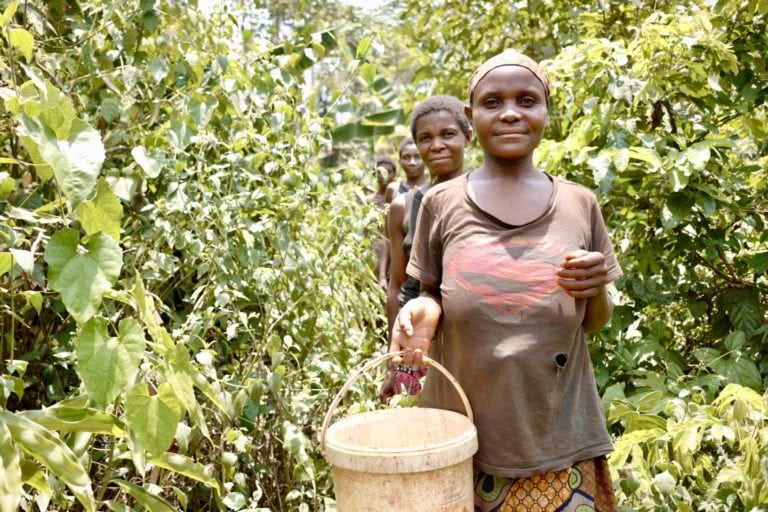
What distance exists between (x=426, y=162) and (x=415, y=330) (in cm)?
141

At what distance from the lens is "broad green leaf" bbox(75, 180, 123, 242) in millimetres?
1184

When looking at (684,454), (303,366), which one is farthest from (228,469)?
(684,454)

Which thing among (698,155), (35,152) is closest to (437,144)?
(698,155)

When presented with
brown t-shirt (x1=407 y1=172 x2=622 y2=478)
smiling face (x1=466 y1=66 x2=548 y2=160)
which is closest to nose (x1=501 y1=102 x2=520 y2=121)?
smiling face (x1=466 y1=66 x2=548 y2=160)

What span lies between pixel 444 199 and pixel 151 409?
2.57 ft

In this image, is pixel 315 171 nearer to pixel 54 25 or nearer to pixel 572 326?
pixel 54 25

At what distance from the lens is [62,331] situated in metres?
2.55

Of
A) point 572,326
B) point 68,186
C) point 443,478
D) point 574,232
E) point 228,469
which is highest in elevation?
point 68,186

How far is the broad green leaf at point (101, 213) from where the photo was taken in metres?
1.18

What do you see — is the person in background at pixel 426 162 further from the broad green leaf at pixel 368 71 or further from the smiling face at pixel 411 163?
the smiling face at pixel 411 163

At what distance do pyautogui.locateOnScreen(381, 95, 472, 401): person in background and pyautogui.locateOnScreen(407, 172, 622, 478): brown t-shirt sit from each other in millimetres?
1153

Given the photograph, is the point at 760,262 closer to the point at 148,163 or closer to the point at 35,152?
the point at 148,163

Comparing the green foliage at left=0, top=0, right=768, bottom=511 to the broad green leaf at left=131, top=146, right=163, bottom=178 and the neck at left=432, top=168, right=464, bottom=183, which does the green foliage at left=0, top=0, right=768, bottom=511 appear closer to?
the broad green leaf at left=131, top=146, right=163, bottom=178

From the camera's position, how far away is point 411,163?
5.03 meters
